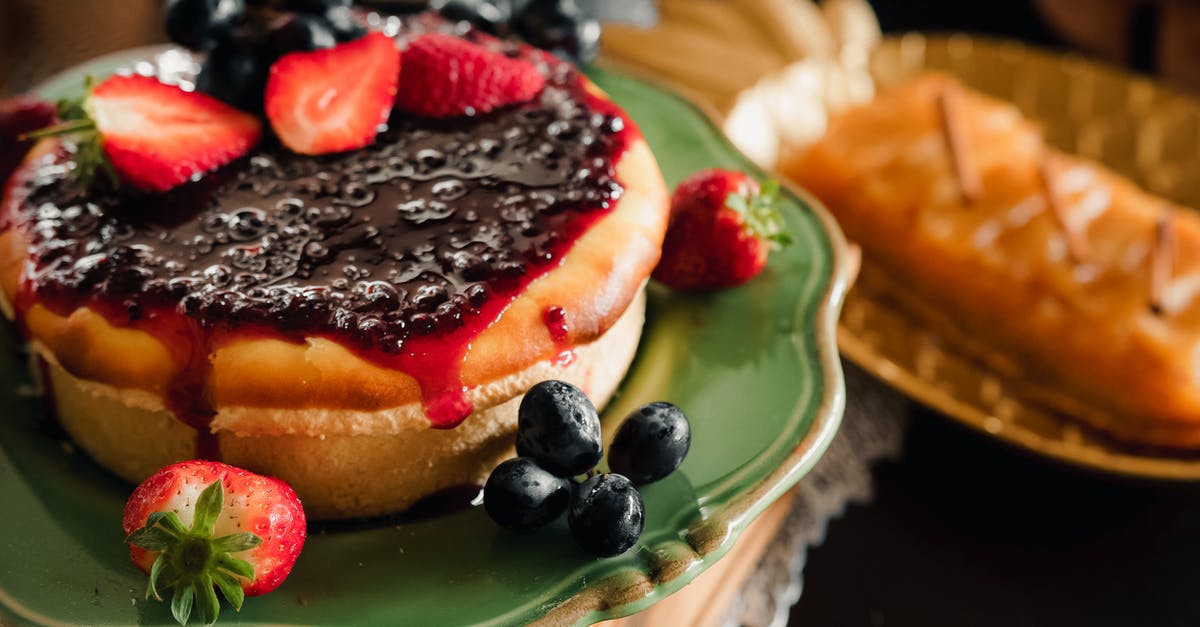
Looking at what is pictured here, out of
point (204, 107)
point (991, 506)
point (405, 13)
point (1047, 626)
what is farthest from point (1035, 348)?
point (204, 107)

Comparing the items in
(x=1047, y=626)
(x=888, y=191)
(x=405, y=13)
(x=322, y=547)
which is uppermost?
(x=405, y=13)

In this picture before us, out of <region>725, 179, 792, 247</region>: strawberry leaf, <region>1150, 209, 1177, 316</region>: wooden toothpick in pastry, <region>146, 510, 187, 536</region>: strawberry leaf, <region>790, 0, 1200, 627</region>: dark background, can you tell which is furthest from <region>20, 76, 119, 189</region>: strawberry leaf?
<region>1150, 209, 1177, 316</region>: wooden toothpick in pastry

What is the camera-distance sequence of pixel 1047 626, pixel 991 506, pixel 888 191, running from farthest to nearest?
pixel 888 191 → pixel 991 506 → pixel 1047 626

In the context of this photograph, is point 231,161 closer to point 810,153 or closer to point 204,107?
point 204,107

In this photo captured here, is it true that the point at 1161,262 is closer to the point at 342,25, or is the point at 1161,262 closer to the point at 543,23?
the point at 543,23

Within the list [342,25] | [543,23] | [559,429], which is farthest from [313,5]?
[559,429]
